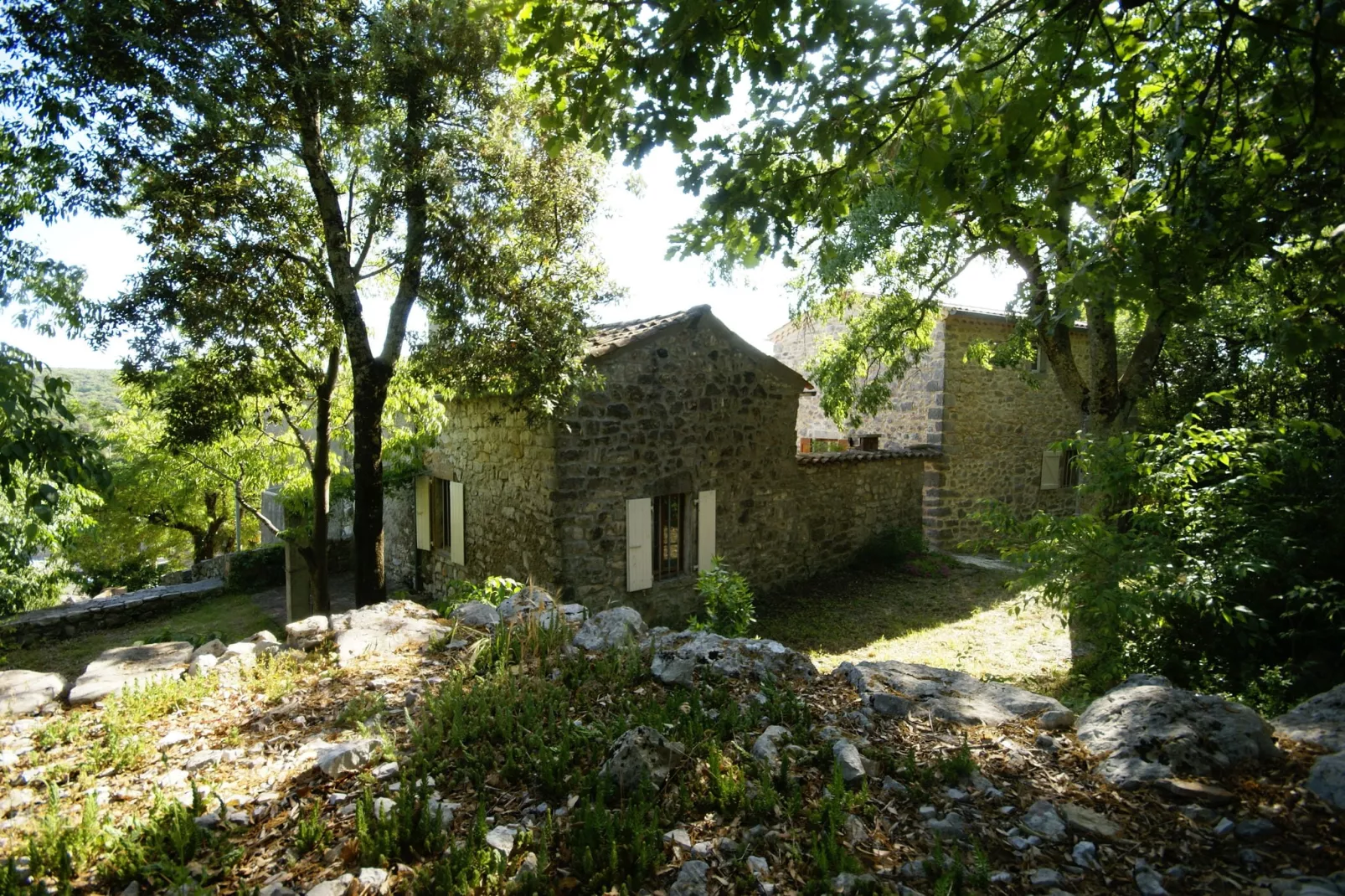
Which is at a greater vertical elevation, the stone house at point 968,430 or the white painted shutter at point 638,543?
the stone house at point 968,430

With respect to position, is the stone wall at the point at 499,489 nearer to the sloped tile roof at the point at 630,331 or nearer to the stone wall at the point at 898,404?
the sloped tile roof at the point at 630,331

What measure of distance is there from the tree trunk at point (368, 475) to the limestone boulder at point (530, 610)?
9.37 feet

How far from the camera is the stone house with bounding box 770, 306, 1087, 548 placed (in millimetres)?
14016

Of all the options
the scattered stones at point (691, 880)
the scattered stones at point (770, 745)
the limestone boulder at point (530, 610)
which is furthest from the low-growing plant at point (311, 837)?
the limestone boulder at point (530, 610)

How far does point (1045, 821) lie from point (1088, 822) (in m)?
0.15

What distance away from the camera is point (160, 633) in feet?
30.1

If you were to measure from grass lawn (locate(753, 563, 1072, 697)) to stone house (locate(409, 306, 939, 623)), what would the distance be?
74 cm

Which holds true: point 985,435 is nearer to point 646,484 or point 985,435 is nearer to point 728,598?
point 646,484

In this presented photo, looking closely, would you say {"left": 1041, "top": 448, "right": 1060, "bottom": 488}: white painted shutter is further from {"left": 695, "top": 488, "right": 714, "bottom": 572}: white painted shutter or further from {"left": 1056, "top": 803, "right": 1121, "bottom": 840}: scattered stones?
{"left": 1056, "top": 803, "right": 1121, "bottom": 840}: scattered stones

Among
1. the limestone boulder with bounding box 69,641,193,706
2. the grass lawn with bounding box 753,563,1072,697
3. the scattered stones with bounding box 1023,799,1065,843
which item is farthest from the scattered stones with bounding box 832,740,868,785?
the limestone boulder with bounding box 69,641,193,706

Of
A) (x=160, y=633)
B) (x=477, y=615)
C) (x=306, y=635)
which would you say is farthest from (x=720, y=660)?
(x=160, y=633)

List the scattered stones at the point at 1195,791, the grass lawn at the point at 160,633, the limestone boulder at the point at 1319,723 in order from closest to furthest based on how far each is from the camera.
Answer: the scattered stones at the point at 1195,791 < the limestone boulder at the point at 1319,723 < the grass lawn at the point at 160,633

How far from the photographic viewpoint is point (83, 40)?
509 centimetres

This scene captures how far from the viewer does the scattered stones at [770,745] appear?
2.91 m
